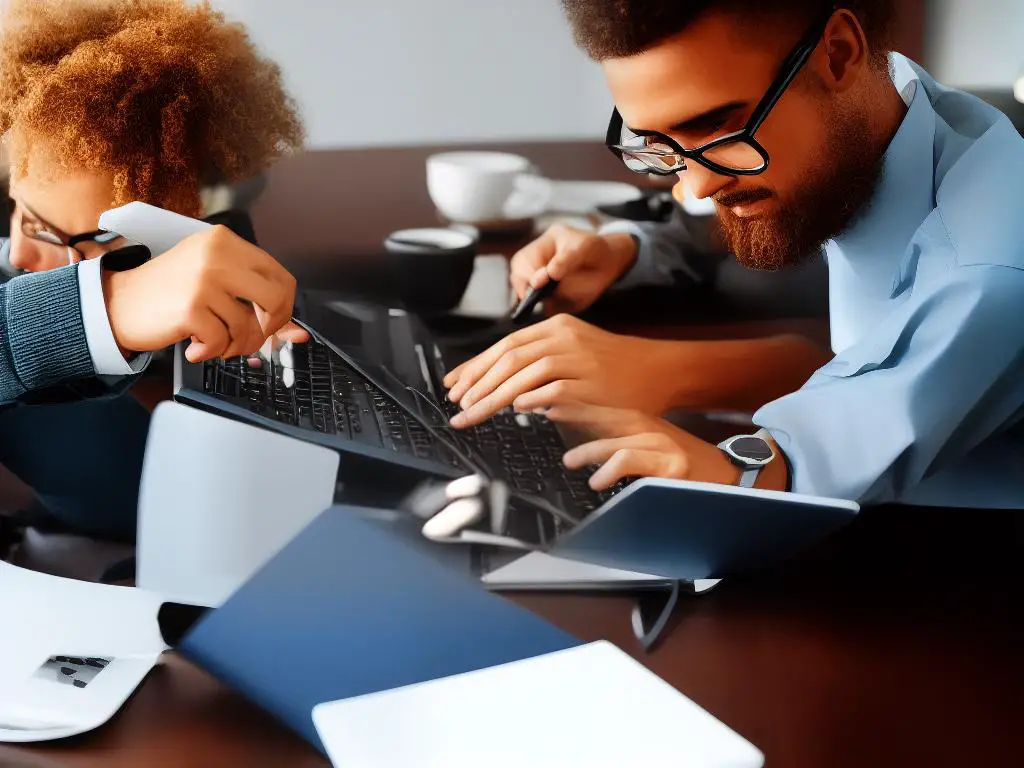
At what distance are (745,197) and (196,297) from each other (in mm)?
313

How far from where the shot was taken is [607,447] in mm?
586

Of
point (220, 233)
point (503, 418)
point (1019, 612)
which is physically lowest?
point (1019, 612)

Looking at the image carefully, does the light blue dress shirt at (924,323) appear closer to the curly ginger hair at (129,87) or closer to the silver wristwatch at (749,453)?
the silver wristwatch at (749,453)

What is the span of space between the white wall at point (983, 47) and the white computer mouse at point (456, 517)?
0.36 m

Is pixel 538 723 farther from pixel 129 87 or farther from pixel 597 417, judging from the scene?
pixel 129 87

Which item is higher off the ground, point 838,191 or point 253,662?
point 838,191

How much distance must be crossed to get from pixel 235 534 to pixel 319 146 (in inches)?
9.2

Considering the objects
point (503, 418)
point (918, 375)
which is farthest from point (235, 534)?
point (918, 375)

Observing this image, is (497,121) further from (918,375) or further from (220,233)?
(918,375)

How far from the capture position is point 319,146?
588 mm

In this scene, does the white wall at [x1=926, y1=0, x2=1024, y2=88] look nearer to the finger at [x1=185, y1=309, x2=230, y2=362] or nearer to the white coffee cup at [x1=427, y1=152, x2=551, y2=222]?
the white coffee cup at [x1=427, y1=152, x2=551, y2=222]

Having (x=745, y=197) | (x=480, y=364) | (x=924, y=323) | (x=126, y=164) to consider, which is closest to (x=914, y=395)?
(x=924, y=323)

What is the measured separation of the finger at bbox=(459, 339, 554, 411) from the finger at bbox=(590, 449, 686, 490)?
65 millimetres

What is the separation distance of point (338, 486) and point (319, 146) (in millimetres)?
199
